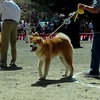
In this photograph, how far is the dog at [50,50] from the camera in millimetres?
7550

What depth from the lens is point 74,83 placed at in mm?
7441

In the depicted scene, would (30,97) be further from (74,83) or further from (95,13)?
(95,13)

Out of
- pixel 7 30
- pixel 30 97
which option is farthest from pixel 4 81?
pixel 7 30

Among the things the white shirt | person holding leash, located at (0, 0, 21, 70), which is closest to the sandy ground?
person holding leash, located at (0, 0, 21, 70)

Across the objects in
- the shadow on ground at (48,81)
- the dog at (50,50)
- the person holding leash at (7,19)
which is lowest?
the shadow on ground at (48,81)

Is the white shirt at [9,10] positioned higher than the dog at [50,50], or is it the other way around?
the white shirt at [9,10]

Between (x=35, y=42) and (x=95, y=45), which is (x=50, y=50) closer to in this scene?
(x=35, y=42)

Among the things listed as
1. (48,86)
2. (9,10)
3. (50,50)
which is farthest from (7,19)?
(48,86)

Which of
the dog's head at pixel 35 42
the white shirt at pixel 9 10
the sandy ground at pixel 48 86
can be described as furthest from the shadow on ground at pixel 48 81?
the white shirt at pixel 9 10

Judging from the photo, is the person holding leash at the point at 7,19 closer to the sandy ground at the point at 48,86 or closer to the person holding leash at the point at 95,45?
the sandy ground at the point at 48,86

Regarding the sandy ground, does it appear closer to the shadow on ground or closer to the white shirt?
the shadow on ground

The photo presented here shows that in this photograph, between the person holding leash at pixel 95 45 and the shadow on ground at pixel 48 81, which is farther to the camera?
the person holding leash at pixel 95 45

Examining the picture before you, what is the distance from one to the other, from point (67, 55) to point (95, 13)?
3.78ft

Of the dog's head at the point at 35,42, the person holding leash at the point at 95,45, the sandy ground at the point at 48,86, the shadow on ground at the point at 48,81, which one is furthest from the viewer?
the person holding leash at the point at 95,45
